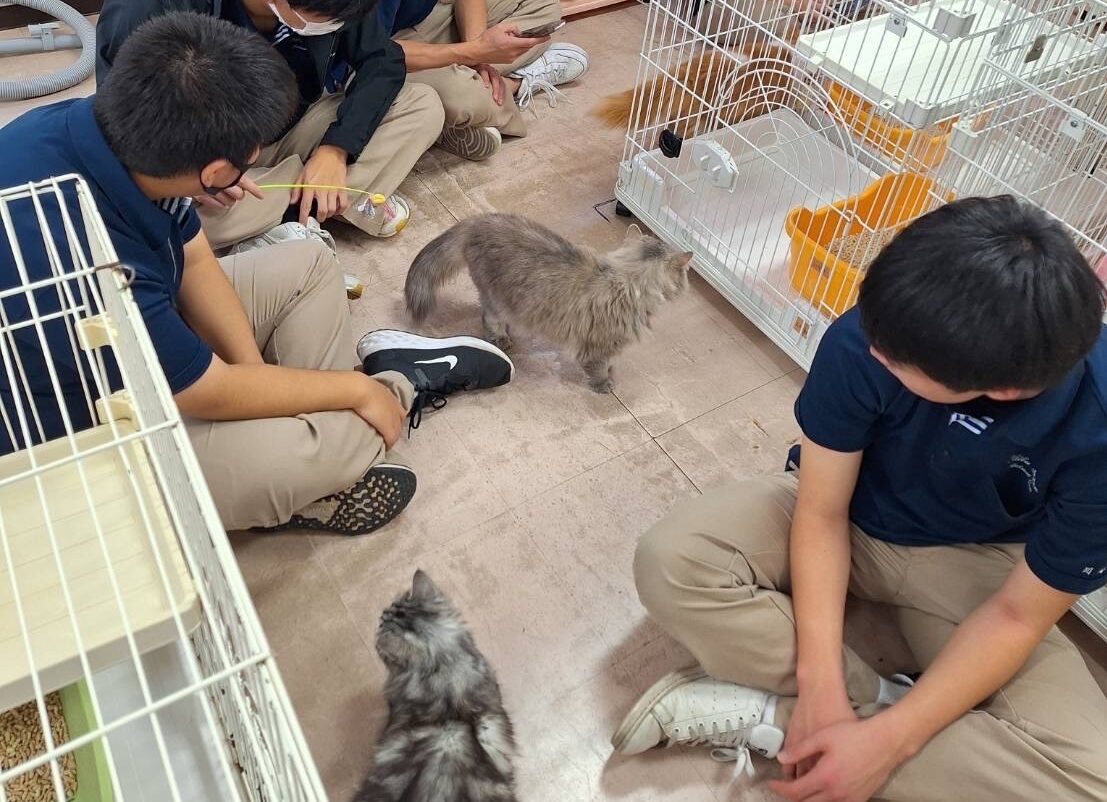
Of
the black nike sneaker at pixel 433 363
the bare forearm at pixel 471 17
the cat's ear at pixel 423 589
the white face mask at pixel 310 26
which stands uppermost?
the white face mask at pixel 310 26

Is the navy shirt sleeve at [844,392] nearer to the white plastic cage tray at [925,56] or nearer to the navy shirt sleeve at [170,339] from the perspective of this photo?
the white plastic cage tray at [925,56]

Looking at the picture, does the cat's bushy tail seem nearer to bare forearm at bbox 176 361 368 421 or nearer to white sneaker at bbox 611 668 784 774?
bare forearm at bbox 176 361 368 421

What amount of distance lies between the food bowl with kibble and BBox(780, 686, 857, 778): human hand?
3.02ft

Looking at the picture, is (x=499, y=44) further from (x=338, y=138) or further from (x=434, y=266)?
(x=434, y=266)

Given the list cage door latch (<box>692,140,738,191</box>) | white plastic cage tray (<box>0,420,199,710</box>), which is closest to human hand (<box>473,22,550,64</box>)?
cage door latch (<box>692,140,738,191</box>)

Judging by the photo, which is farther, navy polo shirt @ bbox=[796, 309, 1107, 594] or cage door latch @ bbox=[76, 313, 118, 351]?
navy polo shirt @ bbox=[796, 309, 1107, 594]

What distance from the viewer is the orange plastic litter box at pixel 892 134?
1.84m

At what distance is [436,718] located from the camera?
120 cm

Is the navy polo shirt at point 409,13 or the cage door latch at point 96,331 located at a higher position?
the cage door latch at point 96,331

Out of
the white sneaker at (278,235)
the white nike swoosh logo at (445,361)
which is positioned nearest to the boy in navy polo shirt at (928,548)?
the white nike swoosh logo at (445,361)

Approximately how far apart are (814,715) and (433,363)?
100 cm

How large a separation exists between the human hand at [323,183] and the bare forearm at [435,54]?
41 centimetres

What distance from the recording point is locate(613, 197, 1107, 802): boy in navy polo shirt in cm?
91

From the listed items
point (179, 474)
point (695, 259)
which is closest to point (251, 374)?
point (179, 474)
